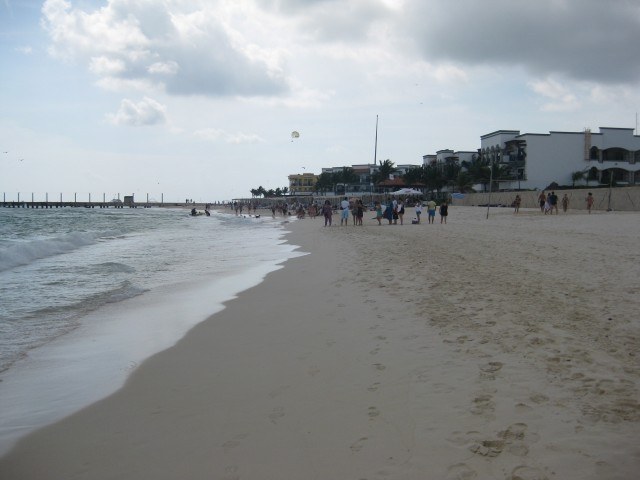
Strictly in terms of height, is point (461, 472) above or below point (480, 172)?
below

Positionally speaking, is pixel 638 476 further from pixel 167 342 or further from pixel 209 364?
pixel 167 342

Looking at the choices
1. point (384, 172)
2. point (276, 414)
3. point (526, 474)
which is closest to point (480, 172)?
point (384, 172)

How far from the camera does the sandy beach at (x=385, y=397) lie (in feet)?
9.52

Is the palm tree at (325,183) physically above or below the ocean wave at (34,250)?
above

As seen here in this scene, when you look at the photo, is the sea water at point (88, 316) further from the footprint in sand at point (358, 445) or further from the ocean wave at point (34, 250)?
the footprint in sand at point (358, 445)

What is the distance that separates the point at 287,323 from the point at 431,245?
9.06m

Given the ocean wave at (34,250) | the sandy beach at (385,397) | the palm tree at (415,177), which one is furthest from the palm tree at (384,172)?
the sandy beach at (385,397)

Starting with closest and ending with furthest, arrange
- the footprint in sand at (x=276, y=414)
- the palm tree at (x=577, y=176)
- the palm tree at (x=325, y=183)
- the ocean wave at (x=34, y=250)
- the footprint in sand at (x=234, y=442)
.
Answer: the footprint in sand at (x=234, y=442) → the footprint in sand at (x=276, y=414) → the ocean wave at (x=34, y=250) → the palm tree at (x=577, y=176) → the palm tree at (x=325, y=183)

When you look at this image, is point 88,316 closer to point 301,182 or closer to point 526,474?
point 526,474

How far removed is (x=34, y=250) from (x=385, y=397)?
17.2 meters

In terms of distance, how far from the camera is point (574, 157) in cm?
5503

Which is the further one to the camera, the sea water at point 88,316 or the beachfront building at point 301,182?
the beachfront building at point 301,182

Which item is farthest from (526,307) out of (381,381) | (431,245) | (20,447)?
(431,245)

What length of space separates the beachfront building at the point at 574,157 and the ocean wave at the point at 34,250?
148ft
